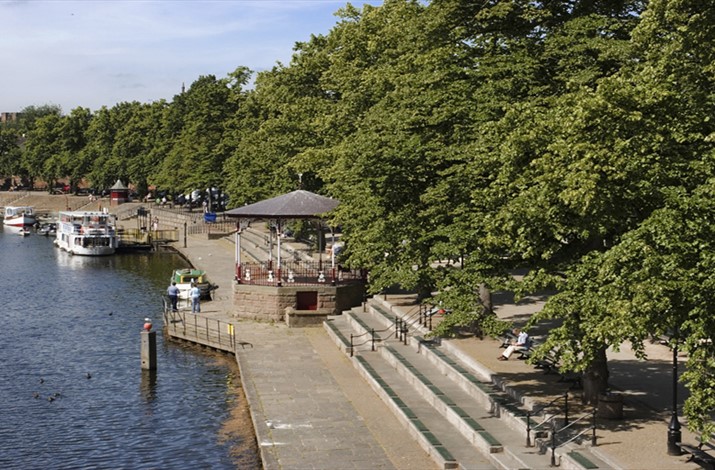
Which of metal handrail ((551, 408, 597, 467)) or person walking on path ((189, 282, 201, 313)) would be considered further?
person walking on path ((189, 282, 201, 313))

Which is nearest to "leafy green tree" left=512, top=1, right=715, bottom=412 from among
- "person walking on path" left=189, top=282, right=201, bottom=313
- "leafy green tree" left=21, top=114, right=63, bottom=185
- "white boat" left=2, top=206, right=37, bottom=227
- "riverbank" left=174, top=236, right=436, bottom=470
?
"riverbank" left=174, top=236, right=436, bottom=470

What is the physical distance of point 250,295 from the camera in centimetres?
5088

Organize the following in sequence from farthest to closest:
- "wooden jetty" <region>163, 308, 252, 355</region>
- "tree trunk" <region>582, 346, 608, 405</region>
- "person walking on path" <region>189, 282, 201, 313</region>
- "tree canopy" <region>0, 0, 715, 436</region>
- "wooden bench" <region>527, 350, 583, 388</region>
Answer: "person walking on path" <region>189, 282, 201, 313</region>
"wooden jetty" <region>163, 308, 252, 355</region>
"wooden bench" <region>527, 350, 583, 388</region>
"tree trunk" <region>582, 346, 608, 405</region>
"tree canopy" <region>0, 0, 715, 436</region>

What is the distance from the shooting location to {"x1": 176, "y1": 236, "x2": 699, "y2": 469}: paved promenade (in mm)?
25359

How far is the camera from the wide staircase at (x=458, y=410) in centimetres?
2492

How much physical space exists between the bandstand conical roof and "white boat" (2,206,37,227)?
81.6 m

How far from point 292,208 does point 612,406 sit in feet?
88.1

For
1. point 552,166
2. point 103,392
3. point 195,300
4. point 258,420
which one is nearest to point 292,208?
point 195,300

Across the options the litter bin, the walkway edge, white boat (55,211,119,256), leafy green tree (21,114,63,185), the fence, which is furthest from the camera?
leafy green tree (21,114,63,185)

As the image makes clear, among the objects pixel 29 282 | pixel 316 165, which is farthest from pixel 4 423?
pixel 29 282

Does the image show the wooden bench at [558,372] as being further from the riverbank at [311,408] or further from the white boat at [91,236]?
the white boat at [91,236]

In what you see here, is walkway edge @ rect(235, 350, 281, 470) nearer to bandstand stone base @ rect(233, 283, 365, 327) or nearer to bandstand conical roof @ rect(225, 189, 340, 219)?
bandstand stone base @ rect(233, 283, 365, 327)

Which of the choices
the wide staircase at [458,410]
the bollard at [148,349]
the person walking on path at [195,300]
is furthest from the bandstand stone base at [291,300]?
the bollard at [148,349]

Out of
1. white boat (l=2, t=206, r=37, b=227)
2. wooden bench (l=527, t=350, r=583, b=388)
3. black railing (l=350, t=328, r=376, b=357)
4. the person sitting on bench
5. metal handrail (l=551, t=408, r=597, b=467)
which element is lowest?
metal handrail (l=551, t=408, r=597, b=467)
